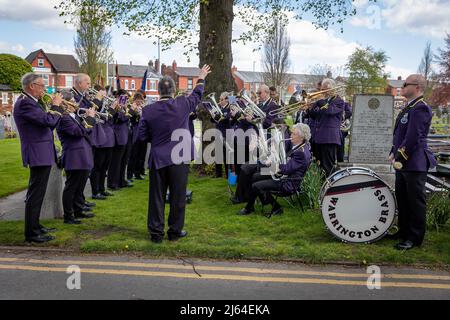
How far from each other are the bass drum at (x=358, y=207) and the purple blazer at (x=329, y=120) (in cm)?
337

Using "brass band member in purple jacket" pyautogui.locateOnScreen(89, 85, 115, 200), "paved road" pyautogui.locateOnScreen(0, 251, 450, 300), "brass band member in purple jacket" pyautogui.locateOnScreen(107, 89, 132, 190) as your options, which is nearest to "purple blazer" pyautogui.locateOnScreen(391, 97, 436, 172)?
"paved road" pyautogui.locateOnScreen(0, 251, 450, 300)

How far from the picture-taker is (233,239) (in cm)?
638

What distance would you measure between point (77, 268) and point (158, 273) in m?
1.01

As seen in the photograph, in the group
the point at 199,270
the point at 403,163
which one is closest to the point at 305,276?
the point at 199,270

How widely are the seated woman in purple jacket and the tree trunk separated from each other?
16.9 feet

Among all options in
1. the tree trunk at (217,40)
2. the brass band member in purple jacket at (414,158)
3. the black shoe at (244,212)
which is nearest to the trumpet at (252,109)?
the black shoe at (244,212)

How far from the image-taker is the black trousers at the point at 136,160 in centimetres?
1184

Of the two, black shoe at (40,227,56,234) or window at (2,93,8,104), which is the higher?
window at (2,93,8,104)

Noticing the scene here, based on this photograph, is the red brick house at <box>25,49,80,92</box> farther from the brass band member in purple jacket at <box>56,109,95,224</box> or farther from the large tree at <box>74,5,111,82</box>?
the brass band member in purple jacket at <box>56,109,95,224</box>

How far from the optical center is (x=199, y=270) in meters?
5.32

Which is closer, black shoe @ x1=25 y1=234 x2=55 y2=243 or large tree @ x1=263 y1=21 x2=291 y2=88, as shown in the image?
black shoe @ x1=25 y1=234 x2=55 y2=243

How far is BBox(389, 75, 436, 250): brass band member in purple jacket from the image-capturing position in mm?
5969

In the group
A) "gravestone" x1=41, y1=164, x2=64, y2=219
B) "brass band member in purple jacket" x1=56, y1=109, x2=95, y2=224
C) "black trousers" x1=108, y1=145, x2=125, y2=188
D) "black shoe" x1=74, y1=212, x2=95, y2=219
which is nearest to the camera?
"brass band member in purple jacket" x1=56, y1=109, x2=95, y2=224
